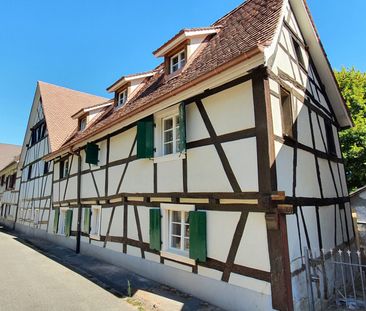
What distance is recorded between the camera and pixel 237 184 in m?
5.28

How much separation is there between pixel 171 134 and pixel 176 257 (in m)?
3.14

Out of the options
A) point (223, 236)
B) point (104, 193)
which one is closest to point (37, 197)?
point (104, 193)

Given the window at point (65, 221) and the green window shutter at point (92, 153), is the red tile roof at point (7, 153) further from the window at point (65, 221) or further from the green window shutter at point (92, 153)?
the green window shutter at point (92, 153)

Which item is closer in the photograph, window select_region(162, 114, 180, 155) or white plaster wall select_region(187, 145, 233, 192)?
white plaster wall select_region(187, 145, 233, 192)

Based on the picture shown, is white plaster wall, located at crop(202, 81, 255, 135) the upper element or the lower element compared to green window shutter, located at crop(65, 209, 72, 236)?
upper

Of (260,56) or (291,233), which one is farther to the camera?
(291,233)

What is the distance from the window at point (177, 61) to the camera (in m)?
8.03

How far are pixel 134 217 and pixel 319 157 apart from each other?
5.58 metres

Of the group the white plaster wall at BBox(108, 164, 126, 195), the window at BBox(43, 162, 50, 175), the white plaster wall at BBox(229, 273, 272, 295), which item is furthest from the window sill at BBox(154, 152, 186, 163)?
the window at BBox(43, 162, 50, 175)

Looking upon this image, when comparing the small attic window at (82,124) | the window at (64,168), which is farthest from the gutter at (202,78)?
the window at (64,168)

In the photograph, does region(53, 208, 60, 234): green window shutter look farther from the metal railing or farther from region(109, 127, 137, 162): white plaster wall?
the metal railing

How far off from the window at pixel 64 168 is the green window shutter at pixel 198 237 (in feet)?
29.3

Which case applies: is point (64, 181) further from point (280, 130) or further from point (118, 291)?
point (280, 130)

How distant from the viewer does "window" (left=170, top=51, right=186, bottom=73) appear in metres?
8.03
